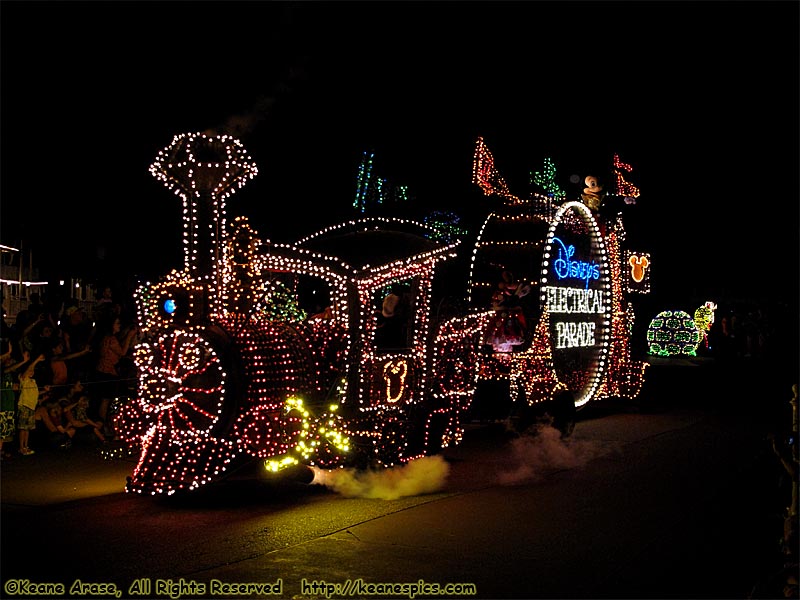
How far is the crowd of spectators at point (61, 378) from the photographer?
457 inches

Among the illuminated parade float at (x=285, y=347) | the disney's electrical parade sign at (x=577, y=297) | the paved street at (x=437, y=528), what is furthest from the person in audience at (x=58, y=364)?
the disney's electrical parade sign at (x=577, y=297)

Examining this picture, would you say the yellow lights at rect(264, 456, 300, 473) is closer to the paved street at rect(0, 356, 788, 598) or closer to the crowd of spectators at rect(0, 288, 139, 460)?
the paved street at rect(0, 356, 788, 598)

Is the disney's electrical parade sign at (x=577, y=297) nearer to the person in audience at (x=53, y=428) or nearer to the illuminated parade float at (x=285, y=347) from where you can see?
the illuminated parade float at (x=285, y=347)

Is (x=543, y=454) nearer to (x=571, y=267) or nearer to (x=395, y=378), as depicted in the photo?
(x=395, y=378)

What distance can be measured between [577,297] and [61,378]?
811 cm

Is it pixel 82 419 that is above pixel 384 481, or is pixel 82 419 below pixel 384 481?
above

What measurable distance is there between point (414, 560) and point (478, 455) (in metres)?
5.36

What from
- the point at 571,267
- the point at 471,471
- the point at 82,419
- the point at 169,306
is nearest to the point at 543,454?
the point at 471,471

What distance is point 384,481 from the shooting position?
9672 mm

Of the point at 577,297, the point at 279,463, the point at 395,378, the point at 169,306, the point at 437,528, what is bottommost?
the point at 437,528

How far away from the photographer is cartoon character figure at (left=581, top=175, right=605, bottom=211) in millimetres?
16703

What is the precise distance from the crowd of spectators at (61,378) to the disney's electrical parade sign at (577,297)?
6.21 metres

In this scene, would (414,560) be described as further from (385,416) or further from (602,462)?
(602,462)

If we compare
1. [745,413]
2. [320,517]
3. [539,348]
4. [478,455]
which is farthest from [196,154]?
[745,413]
